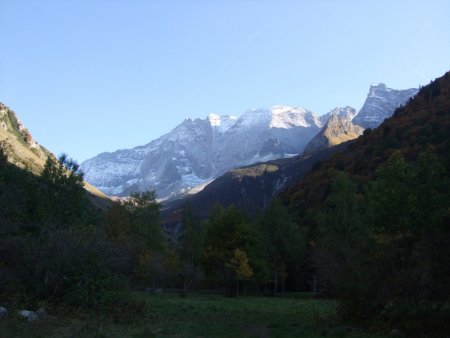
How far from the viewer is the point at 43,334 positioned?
16703 mm

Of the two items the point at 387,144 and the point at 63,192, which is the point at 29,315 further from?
the point at 387,144

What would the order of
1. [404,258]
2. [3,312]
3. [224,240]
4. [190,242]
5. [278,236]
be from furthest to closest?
[190,242] < [278,236] < [224,240] < [404,258] < [3,312]

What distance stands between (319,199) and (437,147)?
965 inches

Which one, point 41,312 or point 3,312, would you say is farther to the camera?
point 41,312

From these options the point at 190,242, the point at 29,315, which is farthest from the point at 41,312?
the point at 190,242

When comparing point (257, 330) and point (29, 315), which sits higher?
point (29, 315)

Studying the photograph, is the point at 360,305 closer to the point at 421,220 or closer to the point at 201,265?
the point at 421,220

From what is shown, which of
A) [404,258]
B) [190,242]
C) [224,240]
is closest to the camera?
[404,258]

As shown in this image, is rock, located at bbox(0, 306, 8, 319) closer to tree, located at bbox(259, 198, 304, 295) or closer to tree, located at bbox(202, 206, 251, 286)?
tree, located at bbox(202, 206, 251, 286)

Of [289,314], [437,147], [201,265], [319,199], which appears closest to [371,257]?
[289,314]

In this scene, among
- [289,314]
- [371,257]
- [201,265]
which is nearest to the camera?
[371,257]

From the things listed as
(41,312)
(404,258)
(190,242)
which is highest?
(190,242)

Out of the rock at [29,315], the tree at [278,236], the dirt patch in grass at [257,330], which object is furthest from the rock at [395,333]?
the tree at [278,236]

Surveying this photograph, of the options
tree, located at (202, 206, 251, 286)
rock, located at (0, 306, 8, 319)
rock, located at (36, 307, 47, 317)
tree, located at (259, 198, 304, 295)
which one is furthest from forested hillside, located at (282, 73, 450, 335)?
tree, located at (259, 198, 304, 295)
